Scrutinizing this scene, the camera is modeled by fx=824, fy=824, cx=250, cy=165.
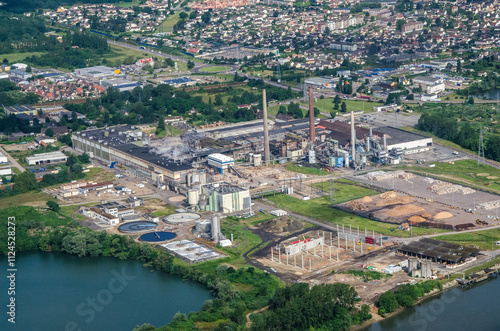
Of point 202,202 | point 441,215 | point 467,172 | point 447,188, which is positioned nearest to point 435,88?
point 467,172

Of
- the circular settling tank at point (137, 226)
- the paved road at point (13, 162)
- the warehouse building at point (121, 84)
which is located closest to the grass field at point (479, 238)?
the circular settling tank at point (137, 226)

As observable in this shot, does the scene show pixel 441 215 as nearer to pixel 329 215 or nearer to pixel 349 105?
pixel 329 215

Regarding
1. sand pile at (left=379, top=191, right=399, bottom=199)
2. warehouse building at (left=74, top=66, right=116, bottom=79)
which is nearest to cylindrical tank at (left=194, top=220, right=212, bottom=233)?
sand pile at (left=379, top=191, right=399, bottom=199)

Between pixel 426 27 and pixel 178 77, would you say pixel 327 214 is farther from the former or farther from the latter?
pixel 426 27

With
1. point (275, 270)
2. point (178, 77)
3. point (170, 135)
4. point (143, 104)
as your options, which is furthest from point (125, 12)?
point (275, 270)

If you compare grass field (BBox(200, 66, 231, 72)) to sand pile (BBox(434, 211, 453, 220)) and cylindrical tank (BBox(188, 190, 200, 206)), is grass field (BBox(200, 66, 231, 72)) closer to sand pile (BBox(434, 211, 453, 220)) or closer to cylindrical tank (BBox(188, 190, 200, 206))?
cylindrical tank (BBox(188, 190, 200, 206))

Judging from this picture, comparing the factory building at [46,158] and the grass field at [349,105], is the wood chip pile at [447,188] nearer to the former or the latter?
the grass field at [349,105]
